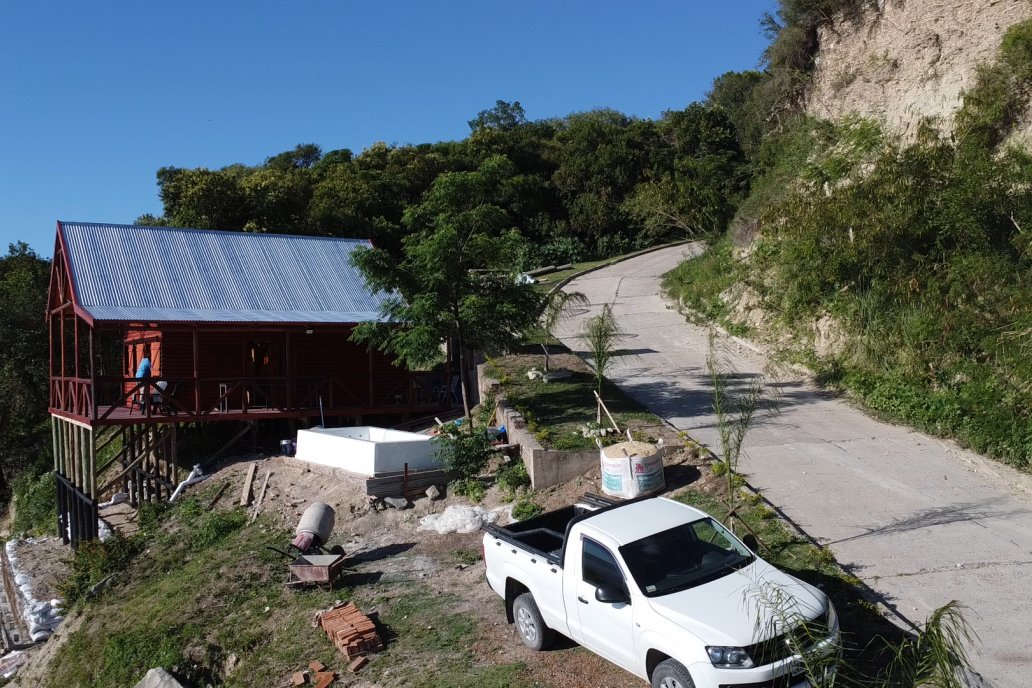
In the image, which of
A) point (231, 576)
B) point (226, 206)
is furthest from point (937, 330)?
point (226, 206)

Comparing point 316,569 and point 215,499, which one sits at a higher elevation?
point 316,569

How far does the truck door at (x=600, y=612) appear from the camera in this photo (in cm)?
679

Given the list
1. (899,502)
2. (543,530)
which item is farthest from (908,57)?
(543,530)

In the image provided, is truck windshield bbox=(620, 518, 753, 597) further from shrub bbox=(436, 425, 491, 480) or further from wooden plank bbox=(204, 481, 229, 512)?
wooden plank bbox=(204, 481, 229, 512)

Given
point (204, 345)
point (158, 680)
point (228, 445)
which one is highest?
point (204, 345)

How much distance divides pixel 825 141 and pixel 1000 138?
4796 millimetres

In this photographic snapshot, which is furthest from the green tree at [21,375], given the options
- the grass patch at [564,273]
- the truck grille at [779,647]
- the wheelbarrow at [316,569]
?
the truck grille at [779,647]

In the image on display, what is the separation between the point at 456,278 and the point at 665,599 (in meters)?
10.2

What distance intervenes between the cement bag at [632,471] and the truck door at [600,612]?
364 centimetres

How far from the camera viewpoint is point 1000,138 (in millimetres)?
16031

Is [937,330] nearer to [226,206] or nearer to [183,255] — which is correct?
[183,255]

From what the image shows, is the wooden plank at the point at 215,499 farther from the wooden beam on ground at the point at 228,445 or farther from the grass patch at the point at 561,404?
the grass patch at the point at 561,404

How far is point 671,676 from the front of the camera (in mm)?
6238

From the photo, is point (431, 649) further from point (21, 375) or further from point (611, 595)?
point (21, 375)
